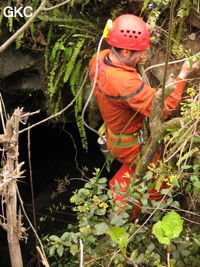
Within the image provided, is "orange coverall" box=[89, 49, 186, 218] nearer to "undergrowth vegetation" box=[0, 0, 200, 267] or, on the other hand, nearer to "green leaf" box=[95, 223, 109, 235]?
"undergrowth vegetation" box=[0, 0, 200, 267]

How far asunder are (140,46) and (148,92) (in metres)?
0.40

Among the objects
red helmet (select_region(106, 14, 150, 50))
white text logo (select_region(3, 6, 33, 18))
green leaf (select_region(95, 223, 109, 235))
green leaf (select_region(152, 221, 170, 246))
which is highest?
white text logo (select_region(3, 6, 33, 18))

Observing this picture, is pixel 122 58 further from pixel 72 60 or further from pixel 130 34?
pixel 72 60

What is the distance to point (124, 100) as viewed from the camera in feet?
11.8

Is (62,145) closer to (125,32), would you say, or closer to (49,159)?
(49,159)

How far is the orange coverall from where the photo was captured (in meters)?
3.51

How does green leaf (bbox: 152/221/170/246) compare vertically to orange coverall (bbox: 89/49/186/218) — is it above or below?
below

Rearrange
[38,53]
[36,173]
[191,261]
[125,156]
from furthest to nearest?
[36,173] < [38,53] < [125,156] < [191,261]

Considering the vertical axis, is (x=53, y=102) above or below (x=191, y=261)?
above

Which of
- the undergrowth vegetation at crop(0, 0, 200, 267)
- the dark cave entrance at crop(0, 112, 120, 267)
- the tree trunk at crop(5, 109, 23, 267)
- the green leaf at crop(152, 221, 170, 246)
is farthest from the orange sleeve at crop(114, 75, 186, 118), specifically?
the dark cave entrance at crop(0, 112, 120, 267)

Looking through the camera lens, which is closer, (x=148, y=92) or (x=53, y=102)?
(x=148, y=92)

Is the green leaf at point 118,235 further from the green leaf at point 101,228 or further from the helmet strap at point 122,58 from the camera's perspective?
the helmet strap at point 122,58

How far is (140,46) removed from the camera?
358 cm

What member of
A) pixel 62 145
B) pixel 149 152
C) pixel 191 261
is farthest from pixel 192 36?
pixel 62 145
